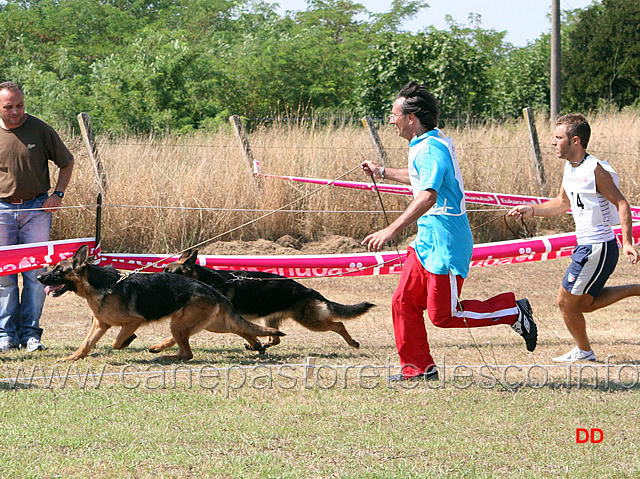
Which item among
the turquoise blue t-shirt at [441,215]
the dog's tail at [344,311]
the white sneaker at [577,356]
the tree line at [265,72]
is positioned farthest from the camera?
the tree line at [265,72]

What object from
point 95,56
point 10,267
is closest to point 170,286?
point 10,267

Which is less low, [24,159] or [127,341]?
[24,159]

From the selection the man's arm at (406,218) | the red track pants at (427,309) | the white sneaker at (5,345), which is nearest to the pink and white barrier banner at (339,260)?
the white sneaker at (5,345)

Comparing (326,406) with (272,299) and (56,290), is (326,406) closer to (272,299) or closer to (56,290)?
(272,299)

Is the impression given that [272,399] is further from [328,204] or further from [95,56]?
[95,56]

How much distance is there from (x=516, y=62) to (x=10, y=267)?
2908 cm

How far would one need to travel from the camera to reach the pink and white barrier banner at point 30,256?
265 inches

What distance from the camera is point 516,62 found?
32.9m

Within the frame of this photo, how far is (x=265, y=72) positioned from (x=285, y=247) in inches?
593

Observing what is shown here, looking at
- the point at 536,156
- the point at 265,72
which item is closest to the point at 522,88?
the point at 265,72

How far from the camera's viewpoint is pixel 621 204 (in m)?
5.89

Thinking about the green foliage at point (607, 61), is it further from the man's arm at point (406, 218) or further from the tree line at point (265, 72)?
the man's arm at point (406, 218)

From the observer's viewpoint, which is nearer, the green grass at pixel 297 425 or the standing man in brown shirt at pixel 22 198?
the green grass at pixel 297 425

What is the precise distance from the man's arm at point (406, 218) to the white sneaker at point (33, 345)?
10.9 ft
